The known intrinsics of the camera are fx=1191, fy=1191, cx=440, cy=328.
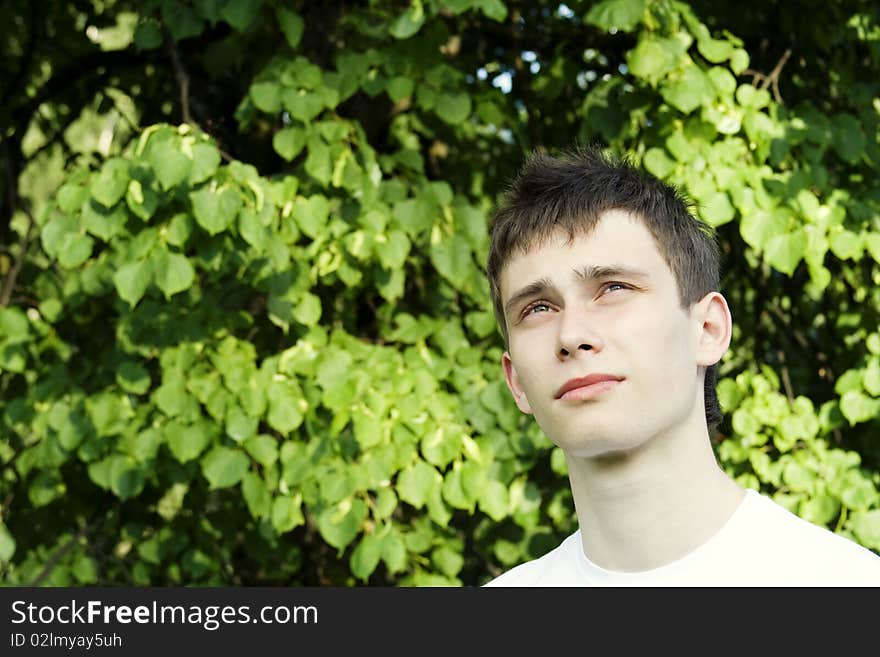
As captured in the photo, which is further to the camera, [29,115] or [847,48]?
[29,115]

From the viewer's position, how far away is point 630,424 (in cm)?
157

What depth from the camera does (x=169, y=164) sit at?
112 inches

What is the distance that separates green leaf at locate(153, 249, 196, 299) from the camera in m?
2.97

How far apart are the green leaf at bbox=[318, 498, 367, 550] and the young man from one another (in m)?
1.40

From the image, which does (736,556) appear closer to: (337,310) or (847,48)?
(337,310)

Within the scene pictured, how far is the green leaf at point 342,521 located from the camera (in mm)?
3111

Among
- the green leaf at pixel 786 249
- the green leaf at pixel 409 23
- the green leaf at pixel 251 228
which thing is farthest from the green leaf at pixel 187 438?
the green leaf at pixel 786 249

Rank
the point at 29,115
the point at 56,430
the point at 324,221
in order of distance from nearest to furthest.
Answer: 1. the point at 324,221
2. the point at 56,430
3. the point at 29,115

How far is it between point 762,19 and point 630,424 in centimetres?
281

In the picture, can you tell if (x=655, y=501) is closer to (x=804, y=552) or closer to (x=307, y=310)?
(x=804, y=552)

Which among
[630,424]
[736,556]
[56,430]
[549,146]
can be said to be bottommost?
[736,556]

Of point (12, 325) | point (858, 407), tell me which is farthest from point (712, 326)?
point (12, 325)

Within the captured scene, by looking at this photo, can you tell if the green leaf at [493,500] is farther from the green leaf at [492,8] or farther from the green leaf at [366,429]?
the green leaf at [492,8]

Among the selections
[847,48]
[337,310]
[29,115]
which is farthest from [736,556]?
[29,115]
